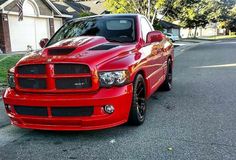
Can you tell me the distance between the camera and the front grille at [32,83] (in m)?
4.59

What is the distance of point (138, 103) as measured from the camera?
525cm

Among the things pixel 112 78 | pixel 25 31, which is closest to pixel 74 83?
pixel 112 78

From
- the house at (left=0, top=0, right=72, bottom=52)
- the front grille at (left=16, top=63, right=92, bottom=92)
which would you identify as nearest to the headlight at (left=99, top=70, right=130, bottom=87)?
the front grille at (left=16, top=63, right=92, bottom=92)

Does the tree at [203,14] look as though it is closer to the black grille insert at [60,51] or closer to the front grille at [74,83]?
the black grille insert at [60,51]

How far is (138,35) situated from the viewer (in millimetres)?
5789

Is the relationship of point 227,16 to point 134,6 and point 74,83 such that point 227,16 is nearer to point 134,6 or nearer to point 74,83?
point 134,6

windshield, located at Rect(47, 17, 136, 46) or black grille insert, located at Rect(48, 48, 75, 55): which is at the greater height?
windshield, located at Rect(47, 17, 136, 46)

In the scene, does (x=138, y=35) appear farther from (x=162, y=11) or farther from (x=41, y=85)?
(x=162, y=11)

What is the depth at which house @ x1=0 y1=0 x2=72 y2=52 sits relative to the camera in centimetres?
2128

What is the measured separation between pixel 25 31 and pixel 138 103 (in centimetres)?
1973

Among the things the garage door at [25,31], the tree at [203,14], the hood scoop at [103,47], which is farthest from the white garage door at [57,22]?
the tree at [203,14]

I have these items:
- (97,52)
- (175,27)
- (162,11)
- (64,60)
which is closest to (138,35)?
(97,52)

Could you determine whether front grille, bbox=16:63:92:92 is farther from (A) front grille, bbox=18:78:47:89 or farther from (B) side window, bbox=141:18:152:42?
(B) side window, bbox=141:18:152:42

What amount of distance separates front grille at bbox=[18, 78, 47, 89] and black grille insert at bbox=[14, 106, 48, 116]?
289 millimetres
